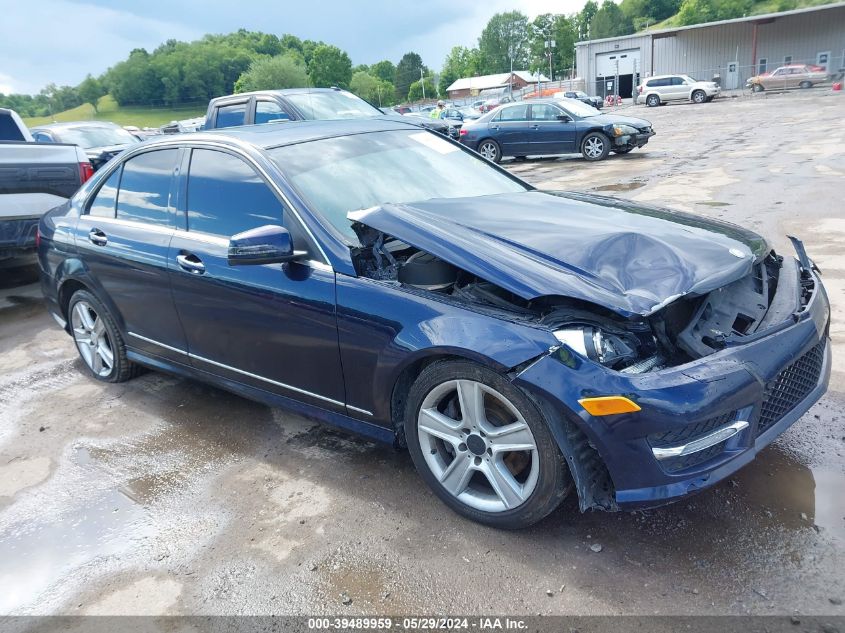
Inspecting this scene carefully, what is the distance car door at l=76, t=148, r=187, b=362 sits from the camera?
12.1ft

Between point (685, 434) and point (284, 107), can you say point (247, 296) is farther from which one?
point (284, 107)

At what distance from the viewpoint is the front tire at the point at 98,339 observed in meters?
4.30

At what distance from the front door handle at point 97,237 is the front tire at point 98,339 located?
40cm

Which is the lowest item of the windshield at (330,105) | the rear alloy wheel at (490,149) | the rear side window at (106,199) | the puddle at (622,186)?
the puddle at (622,186)

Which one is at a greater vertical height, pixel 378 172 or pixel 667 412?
pixel 378 172

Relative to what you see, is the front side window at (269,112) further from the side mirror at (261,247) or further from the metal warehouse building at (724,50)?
the metal warehouse building at (724,50)

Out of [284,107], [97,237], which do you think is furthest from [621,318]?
[284,107]

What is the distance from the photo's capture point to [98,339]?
4.50 meters

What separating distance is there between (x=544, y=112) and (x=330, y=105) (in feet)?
24.6

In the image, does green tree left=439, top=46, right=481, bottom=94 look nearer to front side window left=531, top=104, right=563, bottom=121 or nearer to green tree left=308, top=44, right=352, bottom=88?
green tree left=308, top=44, right=352, bottom=88

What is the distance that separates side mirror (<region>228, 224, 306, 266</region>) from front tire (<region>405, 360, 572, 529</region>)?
85 cm

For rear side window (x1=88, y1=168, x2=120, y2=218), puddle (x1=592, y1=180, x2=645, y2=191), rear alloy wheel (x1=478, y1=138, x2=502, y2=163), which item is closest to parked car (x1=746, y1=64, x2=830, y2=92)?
rear alloy wheel (x1=478, y1=138, x2=502, y2=163)

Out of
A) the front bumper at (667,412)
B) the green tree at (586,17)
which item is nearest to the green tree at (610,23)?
the green tree at (586,17)

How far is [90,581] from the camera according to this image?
8.63 ft
